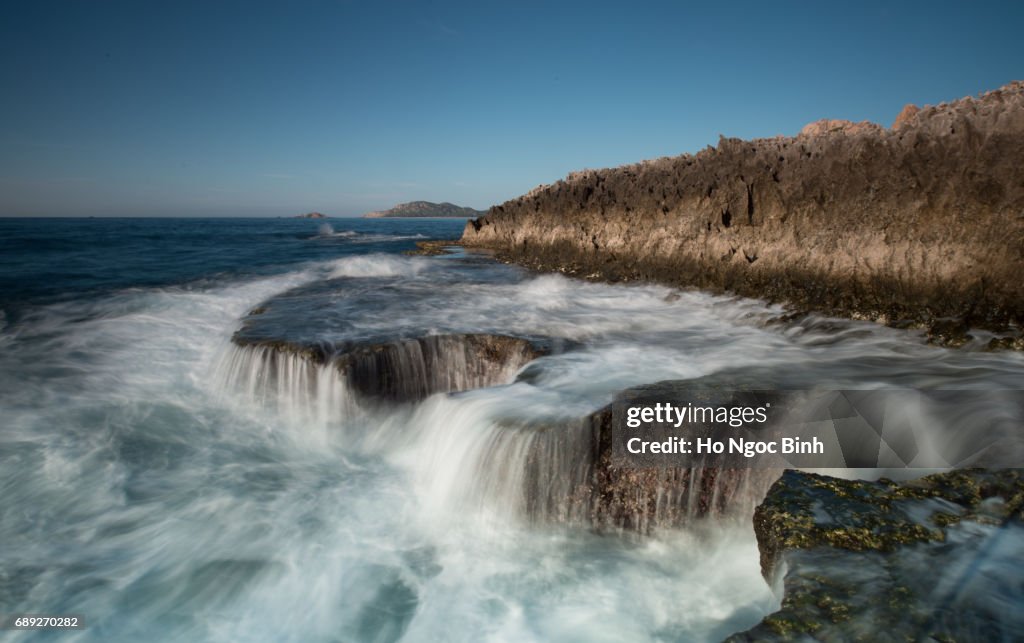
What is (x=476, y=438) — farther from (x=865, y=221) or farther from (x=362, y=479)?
(x=865, y=221)

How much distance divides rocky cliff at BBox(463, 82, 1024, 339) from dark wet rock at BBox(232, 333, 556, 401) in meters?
5.26

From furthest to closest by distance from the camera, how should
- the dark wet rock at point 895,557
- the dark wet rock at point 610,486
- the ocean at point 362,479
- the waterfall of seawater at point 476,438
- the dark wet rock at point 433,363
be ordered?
1. the dark wet rock at point 433,363
2. the waterfall of seawater at point 476,438
3. the dark wet rock at point 610,486
4. the ocean at point 362,479
5. the dark wet rock at point 895,557

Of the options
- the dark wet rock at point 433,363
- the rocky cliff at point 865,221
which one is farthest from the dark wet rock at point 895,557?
the rocky cliff at point 865,221

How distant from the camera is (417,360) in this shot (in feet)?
22.8

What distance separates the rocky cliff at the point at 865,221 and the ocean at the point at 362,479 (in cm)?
83

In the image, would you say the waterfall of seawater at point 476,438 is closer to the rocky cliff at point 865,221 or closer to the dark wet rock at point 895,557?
the dark wet rock at point 895,557

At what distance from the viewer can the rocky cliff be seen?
6949mm

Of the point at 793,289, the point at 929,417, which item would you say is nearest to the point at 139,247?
the point at 793,289

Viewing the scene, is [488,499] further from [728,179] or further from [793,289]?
[728,179]

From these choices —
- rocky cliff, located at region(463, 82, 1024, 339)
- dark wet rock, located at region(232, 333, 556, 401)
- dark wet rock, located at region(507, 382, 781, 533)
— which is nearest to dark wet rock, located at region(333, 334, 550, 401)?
dark wet rock, located at region(232, 333, 556, 401)

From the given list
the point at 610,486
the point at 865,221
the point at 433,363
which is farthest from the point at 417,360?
the point at 865,221

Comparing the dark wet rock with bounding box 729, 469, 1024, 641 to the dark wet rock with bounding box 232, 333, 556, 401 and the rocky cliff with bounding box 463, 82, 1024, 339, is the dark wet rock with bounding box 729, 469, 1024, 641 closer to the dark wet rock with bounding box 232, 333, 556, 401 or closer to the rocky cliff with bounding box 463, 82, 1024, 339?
the dark wet rock with bounding box 232, 333, 556, 401

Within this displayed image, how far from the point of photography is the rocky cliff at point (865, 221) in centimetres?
695

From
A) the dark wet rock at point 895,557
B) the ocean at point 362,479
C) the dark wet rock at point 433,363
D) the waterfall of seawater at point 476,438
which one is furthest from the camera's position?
the dark wet rock at point 433,363
